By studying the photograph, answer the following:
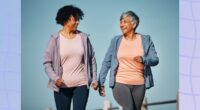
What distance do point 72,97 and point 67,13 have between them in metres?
0.43

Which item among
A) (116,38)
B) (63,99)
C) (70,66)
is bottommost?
(63,99)

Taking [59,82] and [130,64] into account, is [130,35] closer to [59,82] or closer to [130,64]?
[130,64]

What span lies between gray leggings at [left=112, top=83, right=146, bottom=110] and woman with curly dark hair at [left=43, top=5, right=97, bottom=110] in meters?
0.14

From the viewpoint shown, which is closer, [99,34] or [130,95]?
[130,95]

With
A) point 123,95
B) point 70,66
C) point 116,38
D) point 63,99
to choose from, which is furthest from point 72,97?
point 116,38

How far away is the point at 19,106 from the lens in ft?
10.6

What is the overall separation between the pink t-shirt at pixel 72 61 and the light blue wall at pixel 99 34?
0.13m

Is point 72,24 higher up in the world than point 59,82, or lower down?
higher up

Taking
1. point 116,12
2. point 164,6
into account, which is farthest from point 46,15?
point 164,6

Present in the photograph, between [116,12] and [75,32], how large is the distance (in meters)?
0.25

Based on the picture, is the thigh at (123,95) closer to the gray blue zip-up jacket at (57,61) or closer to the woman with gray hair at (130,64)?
the woman with gray hair at (130,64)

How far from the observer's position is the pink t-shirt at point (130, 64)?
2.93 meters

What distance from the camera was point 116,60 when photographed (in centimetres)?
296

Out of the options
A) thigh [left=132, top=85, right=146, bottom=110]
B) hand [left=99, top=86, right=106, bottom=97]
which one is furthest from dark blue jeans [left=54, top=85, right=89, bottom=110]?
thigh [left=132, top=85, right=146, bottom=110]
